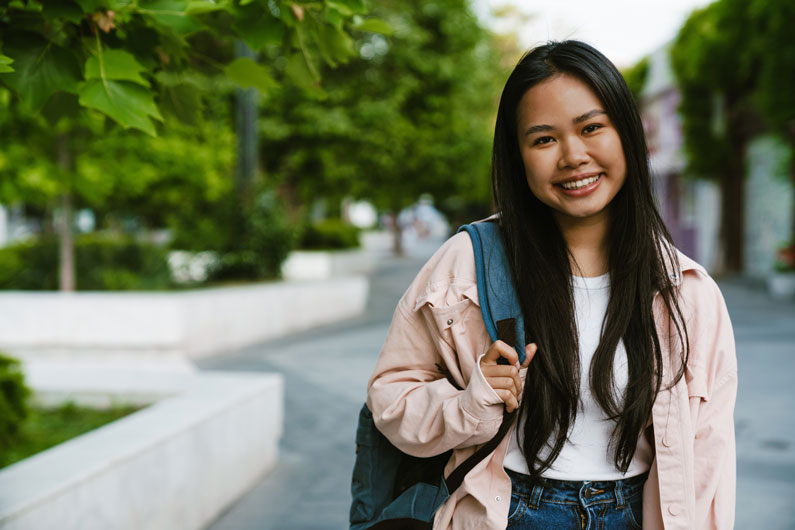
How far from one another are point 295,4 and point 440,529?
1346 mm

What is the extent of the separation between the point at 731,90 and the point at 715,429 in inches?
741

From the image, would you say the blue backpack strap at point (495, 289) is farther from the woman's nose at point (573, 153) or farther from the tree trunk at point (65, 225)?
the tree trunk at point (65, 225)

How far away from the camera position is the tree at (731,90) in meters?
15.2

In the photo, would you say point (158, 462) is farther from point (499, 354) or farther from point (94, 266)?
point (94, 266)

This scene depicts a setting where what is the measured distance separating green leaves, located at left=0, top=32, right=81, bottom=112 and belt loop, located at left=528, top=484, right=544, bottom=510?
4.68ft

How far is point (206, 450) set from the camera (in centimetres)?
414

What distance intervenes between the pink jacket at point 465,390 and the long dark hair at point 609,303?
0.04 metres

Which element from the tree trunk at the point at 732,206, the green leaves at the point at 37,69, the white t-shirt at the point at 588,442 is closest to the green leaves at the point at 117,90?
the green leaves at the point at 37,69

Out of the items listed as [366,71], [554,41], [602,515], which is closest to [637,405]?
[602,515]

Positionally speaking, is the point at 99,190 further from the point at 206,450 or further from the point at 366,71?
the point at 366,71

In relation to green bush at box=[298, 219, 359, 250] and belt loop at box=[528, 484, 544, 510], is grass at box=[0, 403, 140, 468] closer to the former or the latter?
belt loop at box=[528, 484, 544, 510]

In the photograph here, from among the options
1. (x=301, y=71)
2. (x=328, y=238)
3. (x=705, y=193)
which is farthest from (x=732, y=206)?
(x=301, y=71)

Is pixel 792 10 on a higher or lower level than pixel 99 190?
higher

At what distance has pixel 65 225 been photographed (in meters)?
9.82
